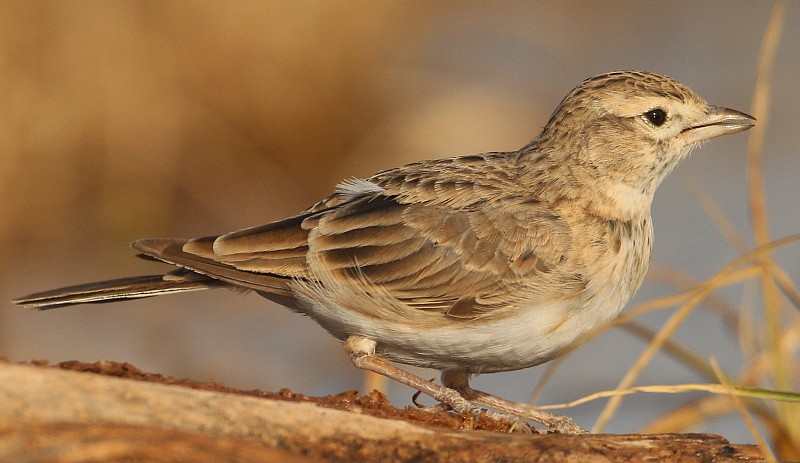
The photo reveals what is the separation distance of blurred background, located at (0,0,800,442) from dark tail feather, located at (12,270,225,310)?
3358mm

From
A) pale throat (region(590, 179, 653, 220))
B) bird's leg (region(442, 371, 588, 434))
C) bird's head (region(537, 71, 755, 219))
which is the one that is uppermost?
bird's head (region(537, 71, 755, 219))

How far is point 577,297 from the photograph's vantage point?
6.07 meters

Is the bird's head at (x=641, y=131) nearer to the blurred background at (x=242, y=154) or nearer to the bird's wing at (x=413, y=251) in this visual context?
the bird's wing at (x=413, y=251)

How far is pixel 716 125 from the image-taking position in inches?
262

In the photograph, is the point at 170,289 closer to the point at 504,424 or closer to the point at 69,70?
the point at 504,424

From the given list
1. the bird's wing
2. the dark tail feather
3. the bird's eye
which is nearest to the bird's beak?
the bird's eye

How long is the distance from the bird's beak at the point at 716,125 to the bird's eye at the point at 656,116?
14cm

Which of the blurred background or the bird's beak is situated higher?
the blurred background

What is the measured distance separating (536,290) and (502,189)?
2.55ft

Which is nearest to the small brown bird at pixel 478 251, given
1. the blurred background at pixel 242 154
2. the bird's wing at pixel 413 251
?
the bird's wing at pixel 413 251

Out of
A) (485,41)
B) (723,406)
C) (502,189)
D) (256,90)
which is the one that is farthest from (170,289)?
(485,41)

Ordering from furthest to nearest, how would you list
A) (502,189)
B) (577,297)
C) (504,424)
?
(502,189) < (577,297) < (504,424)

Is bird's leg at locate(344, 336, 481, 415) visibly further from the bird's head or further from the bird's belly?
the bird's head

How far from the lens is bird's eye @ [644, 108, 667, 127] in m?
6.68
